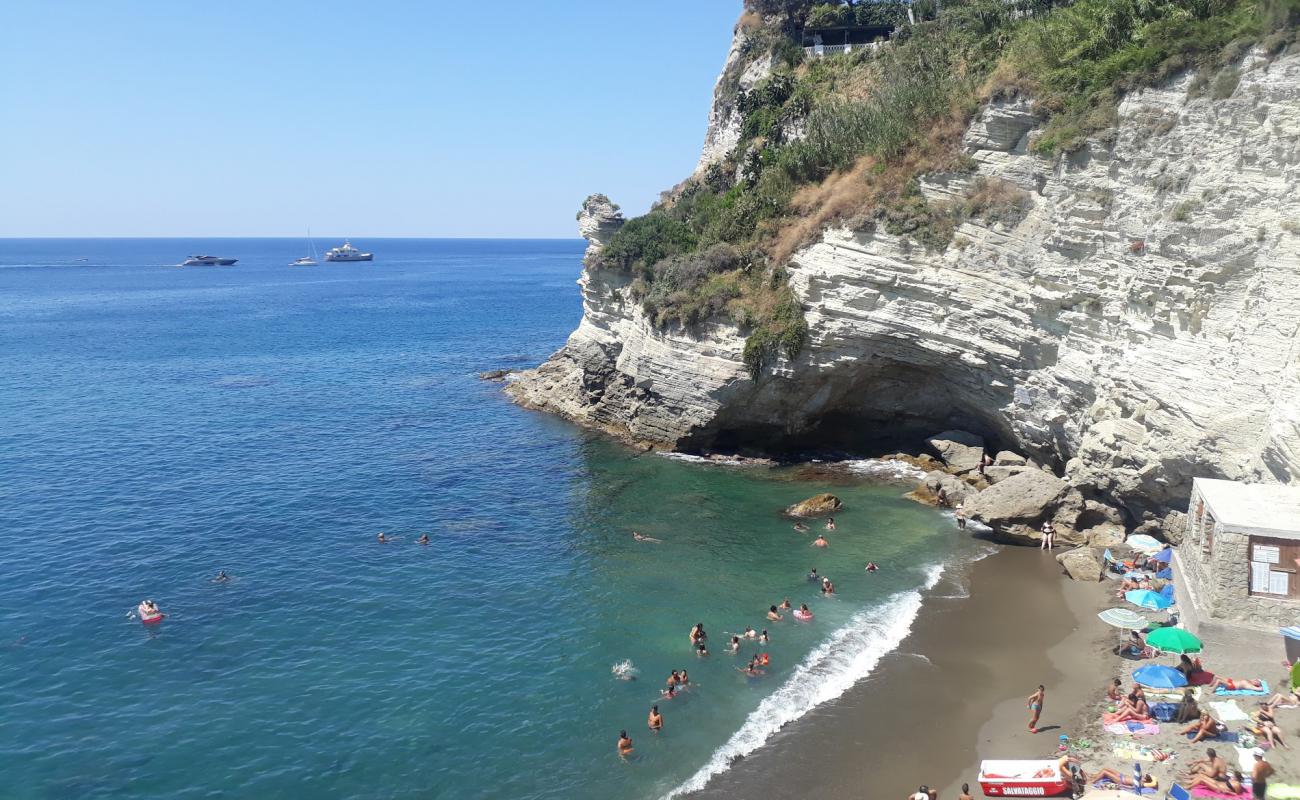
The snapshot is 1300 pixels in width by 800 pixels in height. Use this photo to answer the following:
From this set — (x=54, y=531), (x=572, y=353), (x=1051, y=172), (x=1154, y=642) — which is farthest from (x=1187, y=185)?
(x=54, y=531)

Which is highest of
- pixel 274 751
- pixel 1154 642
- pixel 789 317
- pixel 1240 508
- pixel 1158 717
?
pixel 789 317

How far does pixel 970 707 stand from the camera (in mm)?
20000

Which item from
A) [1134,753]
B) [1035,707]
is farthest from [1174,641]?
[1035,707]

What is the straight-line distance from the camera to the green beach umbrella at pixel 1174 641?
18594 millimetres

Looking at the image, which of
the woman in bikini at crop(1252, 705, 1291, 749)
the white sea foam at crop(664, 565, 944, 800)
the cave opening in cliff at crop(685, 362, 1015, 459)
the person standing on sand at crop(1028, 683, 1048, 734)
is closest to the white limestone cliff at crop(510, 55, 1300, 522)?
the cave opening in cliff at crop(685, 362, 1015, 459)

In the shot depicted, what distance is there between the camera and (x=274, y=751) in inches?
743

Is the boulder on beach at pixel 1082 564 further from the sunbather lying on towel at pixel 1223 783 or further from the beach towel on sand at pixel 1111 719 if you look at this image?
the sunbather lying on towel at pixel 1223 783

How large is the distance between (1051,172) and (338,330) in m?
73.1

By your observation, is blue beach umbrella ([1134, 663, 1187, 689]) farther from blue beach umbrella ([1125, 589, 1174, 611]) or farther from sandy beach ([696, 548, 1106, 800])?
blue beach umbrella ([1125, 589, 1174, 611])

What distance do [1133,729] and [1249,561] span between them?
4981 millimetres

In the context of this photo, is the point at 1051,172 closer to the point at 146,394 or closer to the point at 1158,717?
the point at 1158,717

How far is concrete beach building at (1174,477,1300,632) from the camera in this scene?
Answer: 1878 centimetres

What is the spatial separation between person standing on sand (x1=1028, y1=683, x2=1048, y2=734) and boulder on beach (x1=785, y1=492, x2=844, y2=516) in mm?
13059

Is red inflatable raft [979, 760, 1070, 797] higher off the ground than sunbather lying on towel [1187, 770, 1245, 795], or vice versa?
sunbather lying on towel [1187, 770, 1245, 795]
